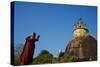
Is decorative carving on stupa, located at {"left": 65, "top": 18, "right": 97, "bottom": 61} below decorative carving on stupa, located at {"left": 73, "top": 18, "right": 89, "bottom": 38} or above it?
below

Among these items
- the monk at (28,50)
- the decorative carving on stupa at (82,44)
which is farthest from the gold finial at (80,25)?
the monk at (28,50)

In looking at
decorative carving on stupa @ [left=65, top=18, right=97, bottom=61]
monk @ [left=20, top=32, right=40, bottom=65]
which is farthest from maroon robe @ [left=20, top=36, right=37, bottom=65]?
decorative carving on stupa @ [left=65, top=18, right=97, bottom=61]

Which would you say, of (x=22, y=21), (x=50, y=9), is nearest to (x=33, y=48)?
(x=22, y=21)

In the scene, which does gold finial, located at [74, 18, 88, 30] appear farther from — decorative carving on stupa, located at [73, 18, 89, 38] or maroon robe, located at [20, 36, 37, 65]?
maroon robe, located at [20, 36, 37, 65]

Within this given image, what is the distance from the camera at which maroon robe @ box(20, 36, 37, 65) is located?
1.78 metres

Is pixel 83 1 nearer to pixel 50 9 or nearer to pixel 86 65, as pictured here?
pixel 50 9

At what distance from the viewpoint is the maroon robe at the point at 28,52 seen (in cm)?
178

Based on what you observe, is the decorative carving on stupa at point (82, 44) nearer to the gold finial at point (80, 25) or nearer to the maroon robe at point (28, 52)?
the gold finial at point (80, 25)

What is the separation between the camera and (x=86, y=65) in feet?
6.61

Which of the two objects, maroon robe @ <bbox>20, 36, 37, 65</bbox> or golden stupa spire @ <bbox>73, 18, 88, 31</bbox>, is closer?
maroon robe @ <bbox>20, 36, 37, 65</bbox>

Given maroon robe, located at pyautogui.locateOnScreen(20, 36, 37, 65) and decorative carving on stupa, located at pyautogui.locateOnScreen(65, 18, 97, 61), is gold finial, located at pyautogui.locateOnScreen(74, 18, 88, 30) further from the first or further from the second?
maroon robe, located at pyautogui.locateOnScreen(20, 36, 37, 65)
